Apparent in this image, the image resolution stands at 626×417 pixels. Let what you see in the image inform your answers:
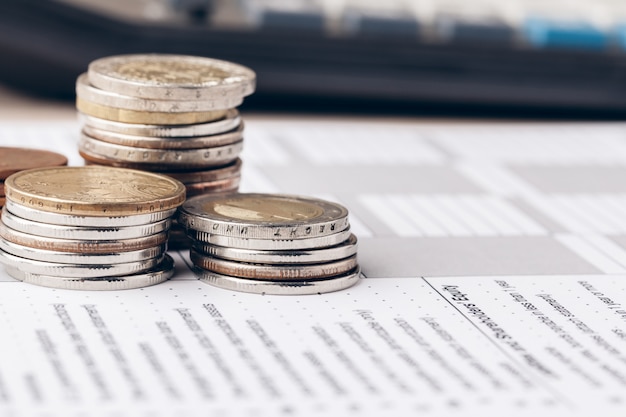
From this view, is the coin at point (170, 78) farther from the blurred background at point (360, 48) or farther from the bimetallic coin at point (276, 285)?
the blurred background at point (360, 48)

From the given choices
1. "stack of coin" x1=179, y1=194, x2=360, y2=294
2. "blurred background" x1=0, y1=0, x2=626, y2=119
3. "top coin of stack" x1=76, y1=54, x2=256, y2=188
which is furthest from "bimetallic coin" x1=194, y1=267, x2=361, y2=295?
"blurred background" x1=0, y1=0, x2=626, y2=119

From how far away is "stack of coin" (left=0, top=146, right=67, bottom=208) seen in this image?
81cm

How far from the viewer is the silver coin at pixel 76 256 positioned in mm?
718

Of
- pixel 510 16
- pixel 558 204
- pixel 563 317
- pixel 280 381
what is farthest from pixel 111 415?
pixel 510 16

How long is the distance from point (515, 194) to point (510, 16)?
419 millimetres

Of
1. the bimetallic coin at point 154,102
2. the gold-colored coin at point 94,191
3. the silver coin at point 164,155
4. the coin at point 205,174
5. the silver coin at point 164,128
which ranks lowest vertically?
the coin at point 205,174

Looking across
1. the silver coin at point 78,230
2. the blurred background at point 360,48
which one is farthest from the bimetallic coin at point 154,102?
the blurred background at point 360,48

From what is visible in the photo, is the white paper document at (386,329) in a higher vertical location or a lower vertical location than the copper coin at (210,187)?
lower

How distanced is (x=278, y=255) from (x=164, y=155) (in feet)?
0.44

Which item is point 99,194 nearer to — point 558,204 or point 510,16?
point 558,204

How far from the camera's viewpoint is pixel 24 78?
1302 mm

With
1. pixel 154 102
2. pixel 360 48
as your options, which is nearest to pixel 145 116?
pixel 154 102

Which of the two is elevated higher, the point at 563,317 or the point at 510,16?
the point at 510,16

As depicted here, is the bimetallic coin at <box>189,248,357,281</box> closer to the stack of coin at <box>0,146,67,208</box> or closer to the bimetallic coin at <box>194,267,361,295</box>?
the bimetallic coin at <box>194,267,361,295</box>
